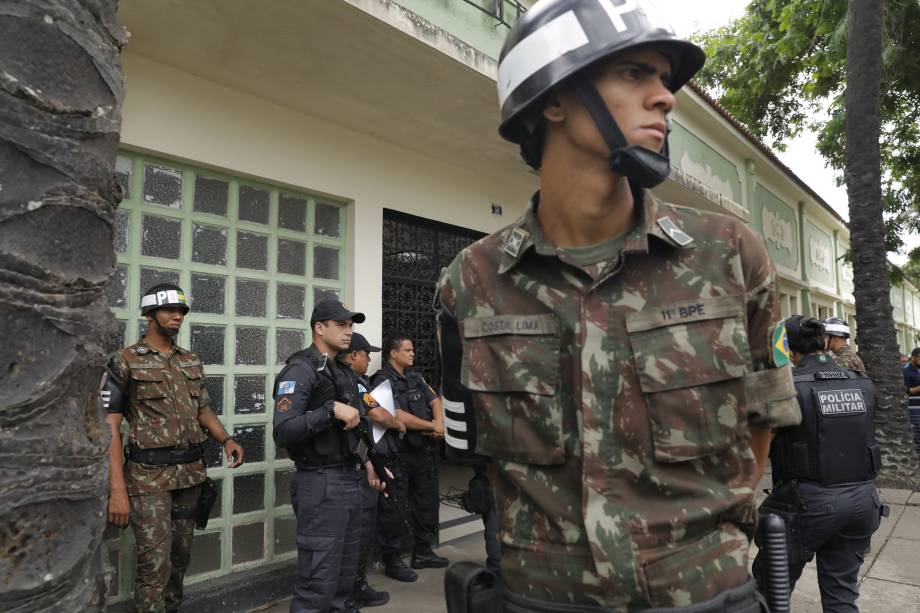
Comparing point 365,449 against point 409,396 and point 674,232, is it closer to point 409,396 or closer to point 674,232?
point 409,396

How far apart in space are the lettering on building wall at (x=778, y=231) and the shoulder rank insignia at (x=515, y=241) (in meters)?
12.1

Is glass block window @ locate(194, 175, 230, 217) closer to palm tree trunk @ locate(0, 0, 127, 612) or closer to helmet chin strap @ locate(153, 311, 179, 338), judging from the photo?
helmet chin strap @ locate(153, 311, 179, 338)

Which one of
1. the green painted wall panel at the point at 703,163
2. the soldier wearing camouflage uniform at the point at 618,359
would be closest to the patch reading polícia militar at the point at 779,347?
the soldier wearing camouflage uniform at the point at 618,359

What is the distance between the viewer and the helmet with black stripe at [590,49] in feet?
4.05

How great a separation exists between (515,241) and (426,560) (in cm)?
432

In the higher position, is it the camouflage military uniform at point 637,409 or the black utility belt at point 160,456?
the camouflage military uniform at point 637,409

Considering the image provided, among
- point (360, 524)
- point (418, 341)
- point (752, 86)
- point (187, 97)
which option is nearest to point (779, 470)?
point (360, 524)

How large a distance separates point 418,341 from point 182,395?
2.61 meters

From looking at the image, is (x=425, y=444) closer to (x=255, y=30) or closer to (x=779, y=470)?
(x=779, y=470)

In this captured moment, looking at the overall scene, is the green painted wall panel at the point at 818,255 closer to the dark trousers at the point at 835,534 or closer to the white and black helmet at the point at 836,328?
the white and black helmet at the point at 836,328

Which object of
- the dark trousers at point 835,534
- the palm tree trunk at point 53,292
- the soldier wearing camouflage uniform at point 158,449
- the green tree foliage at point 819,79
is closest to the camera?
the palm tree trunk at point 53,292

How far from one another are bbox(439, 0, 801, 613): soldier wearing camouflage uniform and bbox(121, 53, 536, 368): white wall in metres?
3.34

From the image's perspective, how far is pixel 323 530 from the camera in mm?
Result: 3496

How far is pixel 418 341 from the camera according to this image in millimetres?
5930
